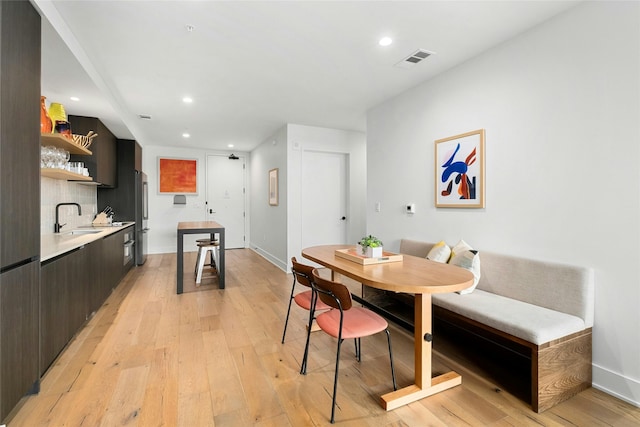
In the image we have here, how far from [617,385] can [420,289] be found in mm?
1519

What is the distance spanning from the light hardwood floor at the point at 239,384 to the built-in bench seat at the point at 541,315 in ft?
0.47

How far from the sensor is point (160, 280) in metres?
4.73

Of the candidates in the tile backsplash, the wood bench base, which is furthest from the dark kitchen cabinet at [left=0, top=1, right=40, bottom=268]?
the wood bench base

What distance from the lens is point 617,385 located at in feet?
6.34

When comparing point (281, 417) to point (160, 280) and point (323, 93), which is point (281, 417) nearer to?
point (323, 93)

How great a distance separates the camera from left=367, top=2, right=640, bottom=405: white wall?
6.22 feet

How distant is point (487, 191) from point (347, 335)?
1885 millimetres

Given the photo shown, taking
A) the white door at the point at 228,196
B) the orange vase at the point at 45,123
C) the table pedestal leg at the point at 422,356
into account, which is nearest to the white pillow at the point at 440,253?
the table pedestal leg at the point at 422,356

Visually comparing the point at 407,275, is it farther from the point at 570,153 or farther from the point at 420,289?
the point at 570,153

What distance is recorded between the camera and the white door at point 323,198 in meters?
5.48

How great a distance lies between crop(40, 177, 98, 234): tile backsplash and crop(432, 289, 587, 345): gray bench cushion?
4.01m

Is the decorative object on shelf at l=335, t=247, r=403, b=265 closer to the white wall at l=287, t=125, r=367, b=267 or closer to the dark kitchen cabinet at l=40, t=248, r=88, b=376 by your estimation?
the dark kitchen cabinet at l=40, t=248, r=88, b=376

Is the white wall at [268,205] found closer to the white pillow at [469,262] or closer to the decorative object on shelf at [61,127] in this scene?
the decorative object on shelf at [61,127]

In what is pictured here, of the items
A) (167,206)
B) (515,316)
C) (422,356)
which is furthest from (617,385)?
(167,206)
